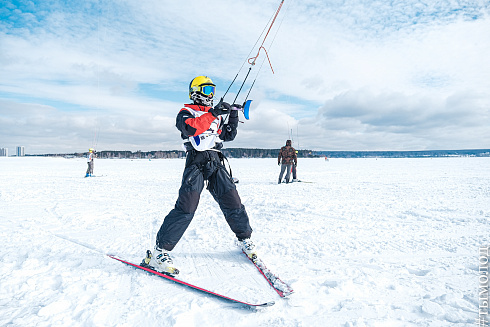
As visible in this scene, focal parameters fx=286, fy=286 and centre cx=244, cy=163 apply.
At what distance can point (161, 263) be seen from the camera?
3.01 meters

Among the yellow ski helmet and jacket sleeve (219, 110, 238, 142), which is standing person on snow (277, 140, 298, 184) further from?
the yellow ski helmet

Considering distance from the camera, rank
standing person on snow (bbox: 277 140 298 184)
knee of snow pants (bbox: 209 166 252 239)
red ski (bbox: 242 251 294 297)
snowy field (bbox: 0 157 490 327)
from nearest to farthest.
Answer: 1. snowy field (bbox: 0 157 490 327)
2. red ski (bbox: 242 251 294 297)
3. knee of snow pants (bbox: 209 166 252 239)
4. standing person on snow (bbox: 277 140 298 184)

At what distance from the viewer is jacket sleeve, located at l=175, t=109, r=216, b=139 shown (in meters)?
2.99

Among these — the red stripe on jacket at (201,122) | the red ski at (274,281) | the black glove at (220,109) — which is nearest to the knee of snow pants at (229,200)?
the red ski at (274,281)

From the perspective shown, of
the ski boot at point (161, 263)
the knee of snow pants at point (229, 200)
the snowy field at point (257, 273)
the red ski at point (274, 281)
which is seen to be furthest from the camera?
the knee of snow pants at point (229, 200)

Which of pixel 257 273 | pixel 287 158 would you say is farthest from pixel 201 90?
pixel 287 158

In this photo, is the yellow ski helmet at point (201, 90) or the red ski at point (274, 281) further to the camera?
the yellow ski helmet at point (201, 90)

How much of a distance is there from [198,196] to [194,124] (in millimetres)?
787

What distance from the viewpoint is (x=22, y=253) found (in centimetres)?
366

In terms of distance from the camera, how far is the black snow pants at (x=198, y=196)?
3.06 meters

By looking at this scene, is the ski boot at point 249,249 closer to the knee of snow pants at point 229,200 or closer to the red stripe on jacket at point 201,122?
the knee of snow pants at point 229,200

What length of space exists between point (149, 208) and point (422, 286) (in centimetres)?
592

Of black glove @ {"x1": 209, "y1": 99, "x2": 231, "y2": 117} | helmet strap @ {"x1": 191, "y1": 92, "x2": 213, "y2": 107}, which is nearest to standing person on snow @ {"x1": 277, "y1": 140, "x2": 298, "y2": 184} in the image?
helmet strap @ {"x1": 191, "y1": 92, "x2": 213, "y2": 107}

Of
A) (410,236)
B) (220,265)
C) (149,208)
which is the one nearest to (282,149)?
(149,208)
